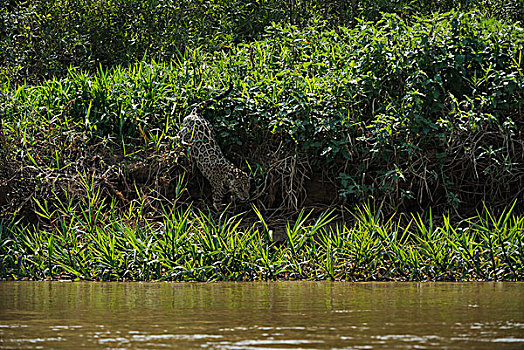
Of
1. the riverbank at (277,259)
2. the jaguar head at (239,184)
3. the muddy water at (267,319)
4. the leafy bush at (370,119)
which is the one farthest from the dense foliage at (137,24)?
the muddy water at (267,319)

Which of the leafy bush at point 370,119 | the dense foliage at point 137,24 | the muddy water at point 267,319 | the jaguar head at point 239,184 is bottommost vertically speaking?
the muddy water at point 267,319

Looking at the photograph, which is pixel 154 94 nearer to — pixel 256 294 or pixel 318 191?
pixel 318 191

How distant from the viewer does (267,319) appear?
8.04 ft

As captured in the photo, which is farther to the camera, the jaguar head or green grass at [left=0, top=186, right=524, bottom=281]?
the jaguar head

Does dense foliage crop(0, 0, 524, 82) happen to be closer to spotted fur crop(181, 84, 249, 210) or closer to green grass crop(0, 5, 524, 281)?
green grass crop(0, 5, 524, 281)

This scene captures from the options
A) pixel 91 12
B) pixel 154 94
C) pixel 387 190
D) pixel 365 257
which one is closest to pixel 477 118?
pixel 387 190

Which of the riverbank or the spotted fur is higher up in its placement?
the spotted fur

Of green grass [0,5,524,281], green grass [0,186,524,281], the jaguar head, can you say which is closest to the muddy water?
green grass [0,186,524,281]

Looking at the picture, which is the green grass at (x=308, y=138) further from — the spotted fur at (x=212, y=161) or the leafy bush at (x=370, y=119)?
the spotted fur at (x=212, y=161)

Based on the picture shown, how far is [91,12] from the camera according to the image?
1109 cm

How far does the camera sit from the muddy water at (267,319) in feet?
6.29

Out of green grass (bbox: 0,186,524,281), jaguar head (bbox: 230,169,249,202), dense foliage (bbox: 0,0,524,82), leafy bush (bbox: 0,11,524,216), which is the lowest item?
green grass (bbox: 0,186,524,281)

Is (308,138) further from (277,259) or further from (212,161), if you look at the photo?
(277,259)

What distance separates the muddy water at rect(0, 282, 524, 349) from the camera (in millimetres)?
1918
